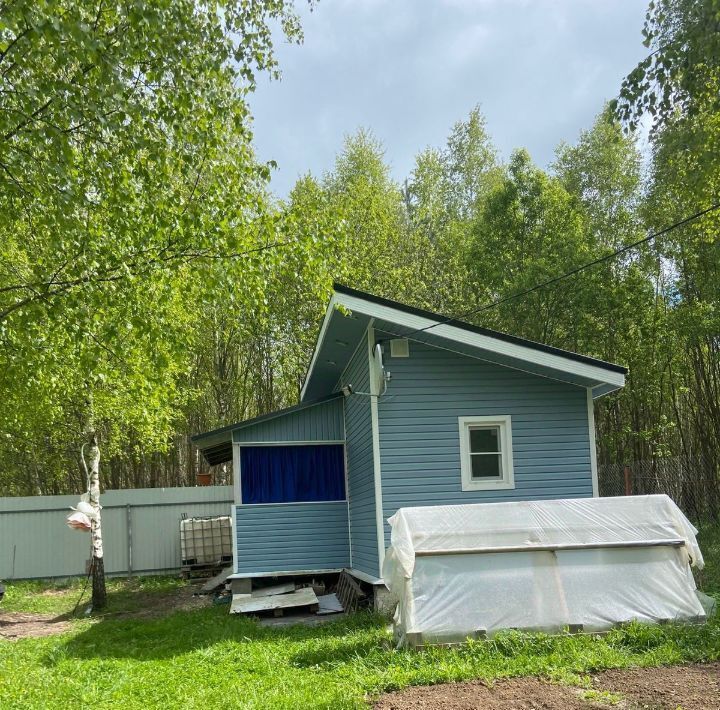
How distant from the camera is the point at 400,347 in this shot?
10.3 m

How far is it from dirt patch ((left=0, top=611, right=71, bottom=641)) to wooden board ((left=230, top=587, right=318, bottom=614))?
2566 millimetres

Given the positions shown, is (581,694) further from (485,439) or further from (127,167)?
(127,167)

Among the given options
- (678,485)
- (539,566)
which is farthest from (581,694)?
(678,485)

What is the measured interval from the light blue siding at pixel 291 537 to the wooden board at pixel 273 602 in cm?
76

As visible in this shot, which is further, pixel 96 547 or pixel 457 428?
pixel 96 547

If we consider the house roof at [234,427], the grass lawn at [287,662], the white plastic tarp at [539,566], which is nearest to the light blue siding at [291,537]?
the house roof at [234,427]

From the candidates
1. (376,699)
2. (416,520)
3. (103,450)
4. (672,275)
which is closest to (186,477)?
(103,450)

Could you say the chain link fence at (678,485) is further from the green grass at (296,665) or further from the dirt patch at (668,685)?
the dirt patch at (668,685)

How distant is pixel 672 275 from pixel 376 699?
16.7 meters

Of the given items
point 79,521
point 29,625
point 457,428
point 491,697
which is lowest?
point 29,625

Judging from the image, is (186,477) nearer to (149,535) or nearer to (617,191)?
(149,535)

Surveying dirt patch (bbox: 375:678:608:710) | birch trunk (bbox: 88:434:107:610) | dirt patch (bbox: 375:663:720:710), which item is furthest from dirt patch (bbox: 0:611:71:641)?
dirt patch (bbox: 375:663:720:710)

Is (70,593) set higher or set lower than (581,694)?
lower

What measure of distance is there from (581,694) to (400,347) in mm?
5609
